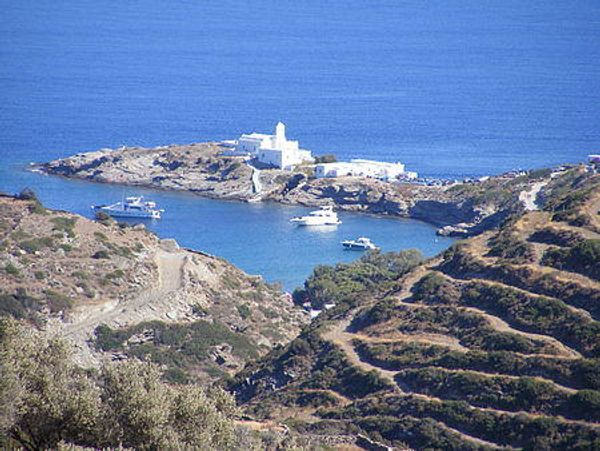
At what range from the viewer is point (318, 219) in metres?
58.8

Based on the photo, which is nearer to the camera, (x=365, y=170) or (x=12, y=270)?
(x=12, y=270)

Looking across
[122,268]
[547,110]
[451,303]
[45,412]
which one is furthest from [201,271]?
[547,110]

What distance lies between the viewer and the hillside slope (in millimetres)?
29500

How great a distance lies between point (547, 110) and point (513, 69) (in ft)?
105

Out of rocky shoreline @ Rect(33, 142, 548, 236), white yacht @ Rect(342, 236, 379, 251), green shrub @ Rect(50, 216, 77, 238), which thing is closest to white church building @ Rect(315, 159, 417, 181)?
rocky shoreline @ Rect(33, 142, 548, 236)

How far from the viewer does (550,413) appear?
63.4 ft

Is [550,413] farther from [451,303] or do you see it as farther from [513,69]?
[513,69]

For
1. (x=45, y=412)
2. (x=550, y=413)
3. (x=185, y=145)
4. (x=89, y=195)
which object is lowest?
(x=45, y=412)

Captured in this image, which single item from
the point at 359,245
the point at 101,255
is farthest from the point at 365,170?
the point at 101,255

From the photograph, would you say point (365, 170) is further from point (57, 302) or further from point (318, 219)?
point (57, 302)

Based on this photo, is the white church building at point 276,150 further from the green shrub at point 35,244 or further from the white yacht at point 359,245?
the green shrub at point 35,244

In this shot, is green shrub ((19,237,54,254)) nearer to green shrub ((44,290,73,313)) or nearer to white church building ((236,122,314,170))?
green shrub ((44,290,73,313))

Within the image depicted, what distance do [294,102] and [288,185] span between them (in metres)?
34.4

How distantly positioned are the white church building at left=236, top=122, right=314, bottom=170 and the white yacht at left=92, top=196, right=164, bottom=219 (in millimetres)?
11553
